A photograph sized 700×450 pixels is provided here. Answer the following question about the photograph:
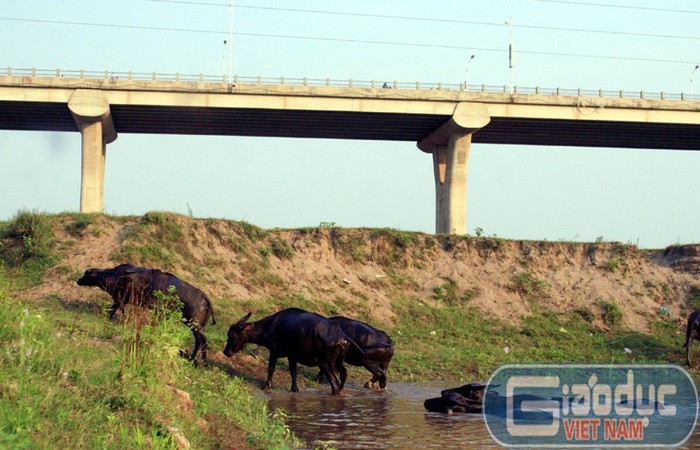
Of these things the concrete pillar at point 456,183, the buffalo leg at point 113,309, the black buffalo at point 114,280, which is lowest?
the buffalo leg at point 113,309

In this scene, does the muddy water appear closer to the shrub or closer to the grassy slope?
the grassy slope

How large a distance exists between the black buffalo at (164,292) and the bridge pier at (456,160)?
32.8 m

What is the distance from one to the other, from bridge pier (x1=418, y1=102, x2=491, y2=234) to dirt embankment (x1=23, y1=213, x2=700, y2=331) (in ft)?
47.8

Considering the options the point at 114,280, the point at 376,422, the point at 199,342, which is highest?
the point at 114,280

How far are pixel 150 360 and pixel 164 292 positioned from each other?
9.53m

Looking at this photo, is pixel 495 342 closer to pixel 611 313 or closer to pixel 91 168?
pixel 611 313

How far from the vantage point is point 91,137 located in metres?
52.1

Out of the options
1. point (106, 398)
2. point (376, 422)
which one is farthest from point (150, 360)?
point (376, 422)

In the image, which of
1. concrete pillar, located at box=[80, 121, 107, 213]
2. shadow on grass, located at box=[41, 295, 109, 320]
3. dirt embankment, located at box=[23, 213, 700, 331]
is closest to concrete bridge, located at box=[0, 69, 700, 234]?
concrete pillar, located at box=[80, 121, 107, 213]

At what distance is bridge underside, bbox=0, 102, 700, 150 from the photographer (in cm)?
5366

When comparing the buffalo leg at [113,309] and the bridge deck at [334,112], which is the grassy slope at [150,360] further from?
the bridge deck at [334,112]

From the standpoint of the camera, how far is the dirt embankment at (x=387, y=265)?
31.2 meters

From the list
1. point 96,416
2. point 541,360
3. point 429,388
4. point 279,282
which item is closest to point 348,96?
point 279,282

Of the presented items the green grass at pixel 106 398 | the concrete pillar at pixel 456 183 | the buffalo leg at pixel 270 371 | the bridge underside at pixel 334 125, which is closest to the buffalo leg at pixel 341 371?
the buffalo leg at pixel 270 371
